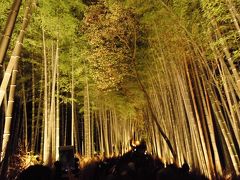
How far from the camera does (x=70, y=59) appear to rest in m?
9.52

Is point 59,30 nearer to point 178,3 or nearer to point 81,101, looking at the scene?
point 178,3

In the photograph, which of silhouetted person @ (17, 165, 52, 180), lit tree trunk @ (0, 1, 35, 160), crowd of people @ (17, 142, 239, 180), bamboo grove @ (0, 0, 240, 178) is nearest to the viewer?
crowd of people @ (17, 142, 239, 180)

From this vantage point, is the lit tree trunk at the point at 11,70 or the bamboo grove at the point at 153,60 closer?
the lit tree trunk at the point at 11,70

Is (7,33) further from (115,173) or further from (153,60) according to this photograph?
(153,60)

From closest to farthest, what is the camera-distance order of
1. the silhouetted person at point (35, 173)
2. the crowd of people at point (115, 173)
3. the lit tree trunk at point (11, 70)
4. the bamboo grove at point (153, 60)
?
the crowd of people at point (115, 173) → the silhouetted person at point (35, 173) → the lit tree trunk at point (11, 70) → the bamboo grove at point (153, 60)

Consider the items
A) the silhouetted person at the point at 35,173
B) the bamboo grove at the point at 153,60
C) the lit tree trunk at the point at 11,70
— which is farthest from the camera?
the bamboo grove at the point at 153,60

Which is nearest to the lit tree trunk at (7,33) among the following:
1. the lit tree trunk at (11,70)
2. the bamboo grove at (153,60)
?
the lit tree trunk at (11,70)

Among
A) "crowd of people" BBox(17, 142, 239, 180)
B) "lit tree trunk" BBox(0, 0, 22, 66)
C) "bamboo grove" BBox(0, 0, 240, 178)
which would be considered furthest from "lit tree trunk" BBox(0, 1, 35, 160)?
"crowd of people" BBox(17, 142, 239, 180)

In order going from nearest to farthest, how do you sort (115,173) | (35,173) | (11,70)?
(35,173) → (11,70) → (115,173)

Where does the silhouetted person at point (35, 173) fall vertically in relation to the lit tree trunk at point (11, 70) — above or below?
below

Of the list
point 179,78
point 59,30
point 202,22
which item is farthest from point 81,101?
point 202,22

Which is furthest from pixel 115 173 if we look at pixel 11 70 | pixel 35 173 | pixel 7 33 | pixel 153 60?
pixel 153 60

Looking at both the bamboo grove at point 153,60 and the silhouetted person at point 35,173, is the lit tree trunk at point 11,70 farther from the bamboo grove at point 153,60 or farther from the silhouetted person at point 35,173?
the silhouetted person at point 35,173

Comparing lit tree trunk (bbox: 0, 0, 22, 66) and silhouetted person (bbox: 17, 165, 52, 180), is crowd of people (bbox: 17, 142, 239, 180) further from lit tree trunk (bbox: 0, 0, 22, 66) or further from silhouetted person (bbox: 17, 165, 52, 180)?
lit tree trunk (bbox: 0, 0, 22, 66)
